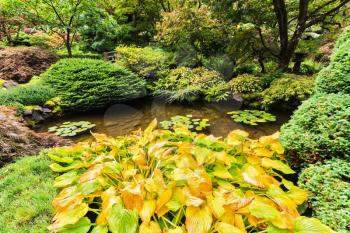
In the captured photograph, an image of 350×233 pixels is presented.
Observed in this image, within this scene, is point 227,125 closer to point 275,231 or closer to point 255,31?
point 255,31

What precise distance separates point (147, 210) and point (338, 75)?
1888 mm

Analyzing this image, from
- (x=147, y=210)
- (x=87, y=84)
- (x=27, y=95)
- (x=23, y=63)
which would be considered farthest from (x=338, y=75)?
(x=23, y=63)

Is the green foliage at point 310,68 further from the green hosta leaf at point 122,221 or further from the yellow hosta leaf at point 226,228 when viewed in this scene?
→ the green hosta leaf at point 122,221

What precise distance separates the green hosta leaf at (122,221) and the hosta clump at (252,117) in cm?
452

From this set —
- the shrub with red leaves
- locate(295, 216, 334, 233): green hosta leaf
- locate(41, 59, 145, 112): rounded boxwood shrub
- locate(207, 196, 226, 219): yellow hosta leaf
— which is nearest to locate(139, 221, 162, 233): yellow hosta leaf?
locate(207, 196, 226, 219): yellow hosta leaf

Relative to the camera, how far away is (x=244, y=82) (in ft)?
23.0

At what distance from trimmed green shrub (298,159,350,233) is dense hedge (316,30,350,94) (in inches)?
28.7

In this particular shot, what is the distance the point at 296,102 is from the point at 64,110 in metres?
5.50

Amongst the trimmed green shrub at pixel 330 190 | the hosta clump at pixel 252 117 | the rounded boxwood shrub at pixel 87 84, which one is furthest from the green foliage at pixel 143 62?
the trimmed green shrub at pixel 330 190

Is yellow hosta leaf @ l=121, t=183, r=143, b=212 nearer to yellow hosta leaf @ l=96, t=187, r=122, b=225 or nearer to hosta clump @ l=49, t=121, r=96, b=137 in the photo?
yellow hosta leaf @ l=96, t=187, r=122, b=225

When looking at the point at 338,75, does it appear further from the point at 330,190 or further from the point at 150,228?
the point at 150,228

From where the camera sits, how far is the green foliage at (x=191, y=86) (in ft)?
24.2

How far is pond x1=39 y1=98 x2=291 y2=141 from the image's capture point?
5.46 meters

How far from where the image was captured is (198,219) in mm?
1279
